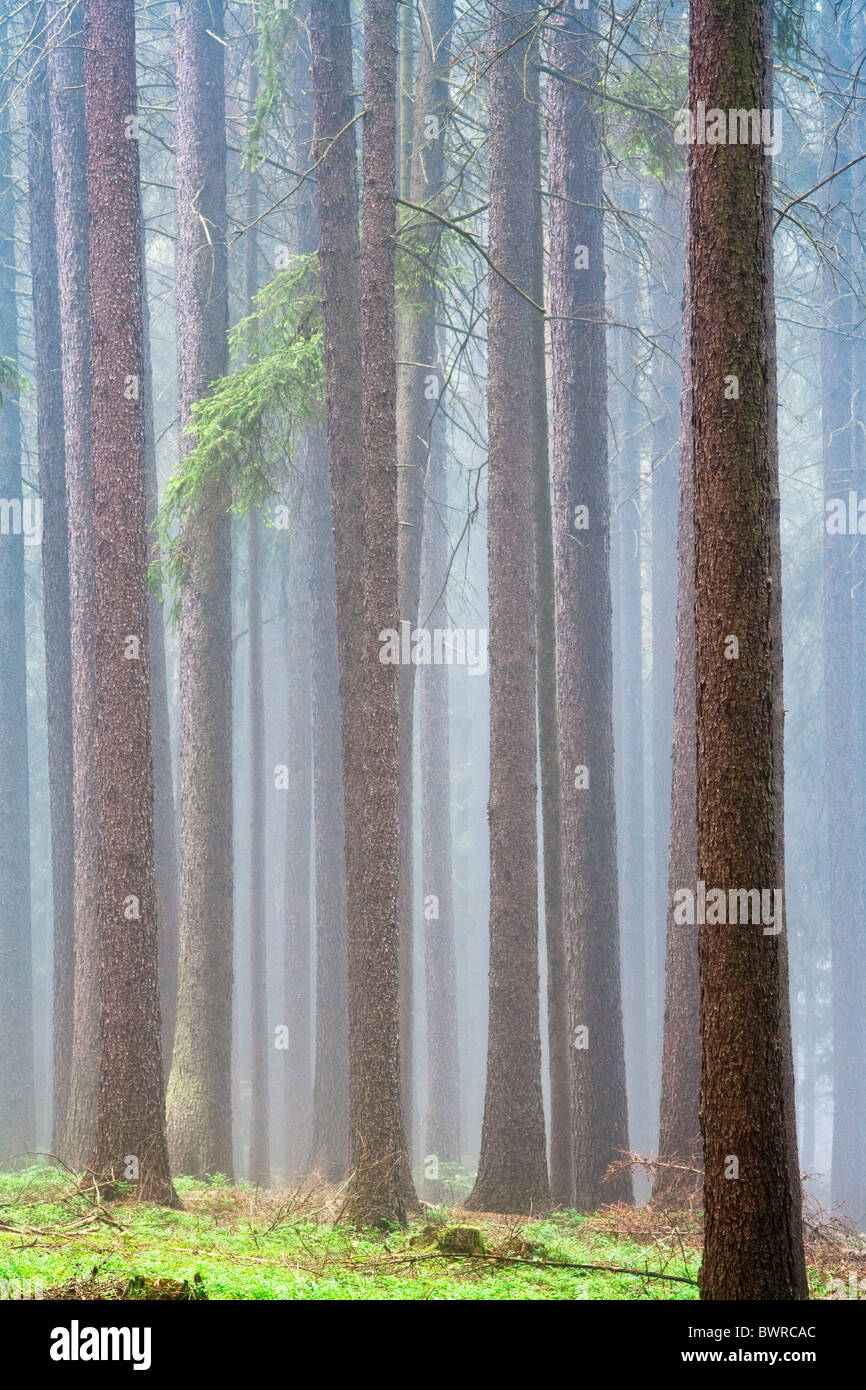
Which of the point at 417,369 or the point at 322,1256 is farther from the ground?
the point at 417,369

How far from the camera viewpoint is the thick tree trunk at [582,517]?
11.7 m

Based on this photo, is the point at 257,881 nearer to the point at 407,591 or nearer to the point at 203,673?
the point at 203,673

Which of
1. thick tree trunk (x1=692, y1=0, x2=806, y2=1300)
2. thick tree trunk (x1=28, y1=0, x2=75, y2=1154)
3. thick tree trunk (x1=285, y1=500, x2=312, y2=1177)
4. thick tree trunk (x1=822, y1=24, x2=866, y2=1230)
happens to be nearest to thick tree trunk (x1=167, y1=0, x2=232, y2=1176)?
thick tree trunk (x1=28, y1=0, x2=75, y2=1154)

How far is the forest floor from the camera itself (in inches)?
237

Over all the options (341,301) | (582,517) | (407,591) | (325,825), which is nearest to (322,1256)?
(582,517)

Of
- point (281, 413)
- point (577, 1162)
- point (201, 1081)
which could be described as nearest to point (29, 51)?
point (281, 413)

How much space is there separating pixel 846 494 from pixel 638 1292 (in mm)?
18328

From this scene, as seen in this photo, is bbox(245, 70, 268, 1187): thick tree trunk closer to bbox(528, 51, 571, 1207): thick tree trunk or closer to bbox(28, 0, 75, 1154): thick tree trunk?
bbox(28, 0, 75, 1154): thick tree trunk

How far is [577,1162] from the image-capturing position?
11.1 metres

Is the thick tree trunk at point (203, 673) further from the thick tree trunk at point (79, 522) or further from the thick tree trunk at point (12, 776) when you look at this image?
the thick tree trunk at point (12, 776)

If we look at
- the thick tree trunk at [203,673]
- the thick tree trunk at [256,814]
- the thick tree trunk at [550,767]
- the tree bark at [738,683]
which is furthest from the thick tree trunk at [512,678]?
the thick tree trunk at [256,814]

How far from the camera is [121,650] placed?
867 centimetres

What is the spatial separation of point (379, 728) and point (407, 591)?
5150mm
